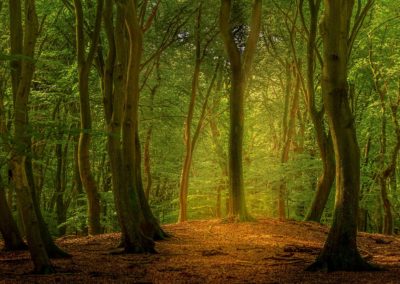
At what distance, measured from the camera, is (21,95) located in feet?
28.1

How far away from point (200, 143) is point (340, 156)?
2507 centimetres

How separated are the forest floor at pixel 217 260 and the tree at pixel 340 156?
0.39 metres

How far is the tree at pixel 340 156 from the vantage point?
8328mm

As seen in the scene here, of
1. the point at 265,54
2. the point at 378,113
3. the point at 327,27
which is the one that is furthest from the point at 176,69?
the point at 327,27

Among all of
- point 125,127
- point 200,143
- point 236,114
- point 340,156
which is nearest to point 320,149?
point 236,114

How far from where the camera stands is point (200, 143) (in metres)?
33.5

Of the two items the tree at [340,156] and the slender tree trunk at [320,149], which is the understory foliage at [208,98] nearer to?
the slender tree trunk at [320,149]

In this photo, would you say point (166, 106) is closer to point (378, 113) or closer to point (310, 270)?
point (378, 113)

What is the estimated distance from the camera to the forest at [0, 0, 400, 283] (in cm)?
841

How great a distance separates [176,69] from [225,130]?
9829 mm

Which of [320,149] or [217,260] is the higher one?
[320,149]

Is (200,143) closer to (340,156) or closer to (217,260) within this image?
(217,260)

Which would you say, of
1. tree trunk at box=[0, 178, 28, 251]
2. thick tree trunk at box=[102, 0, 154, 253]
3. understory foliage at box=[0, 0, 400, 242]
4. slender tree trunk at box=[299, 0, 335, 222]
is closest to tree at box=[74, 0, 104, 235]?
thick tree trunk at box=[102, 0, 154, 253]

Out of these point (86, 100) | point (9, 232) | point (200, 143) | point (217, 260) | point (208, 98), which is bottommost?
point (217, 260)
